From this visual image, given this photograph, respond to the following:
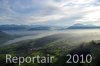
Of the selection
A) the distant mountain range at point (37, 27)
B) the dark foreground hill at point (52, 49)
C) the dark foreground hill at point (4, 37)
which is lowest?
the dark foreground hill at point (52, 49)

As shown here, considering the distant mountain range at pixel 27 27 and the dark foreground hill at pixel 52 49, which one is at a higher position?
the distant mountain range at pixel 27 27

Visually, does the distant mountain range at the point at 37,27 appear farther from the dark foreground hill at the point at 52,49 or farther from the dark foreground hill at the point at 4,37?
the dark foreground hill at the point at 52,49

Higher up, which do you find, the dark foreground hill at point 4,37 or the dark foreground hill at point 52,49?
the dark foreground hill at point 4,37

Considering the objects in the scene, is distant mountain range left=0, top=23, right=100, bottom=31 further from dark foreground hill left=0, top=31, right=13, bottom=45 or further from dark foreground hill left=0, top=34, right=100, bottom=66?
dark foreground hill left=0, top=34, right=100, bottom=66

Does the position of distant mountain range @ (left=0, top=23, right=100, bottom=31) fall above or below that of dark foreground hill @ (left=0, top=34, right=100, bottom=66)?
above

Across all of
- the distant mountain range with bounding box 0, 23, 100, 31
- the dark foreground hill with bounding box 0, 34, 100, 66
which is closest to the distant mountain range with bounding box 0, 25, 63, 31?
the distant mountain range with bounding box 0, 23, 100, 31

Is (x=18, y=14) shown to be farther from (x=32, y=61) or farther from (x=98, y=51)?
(x=98, y=51)

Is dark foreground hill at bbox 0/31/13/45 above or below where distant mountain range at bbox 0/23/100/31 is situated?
below

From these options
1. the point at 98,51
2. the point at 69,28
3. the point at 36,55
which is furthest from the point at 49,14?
the point at 98,51

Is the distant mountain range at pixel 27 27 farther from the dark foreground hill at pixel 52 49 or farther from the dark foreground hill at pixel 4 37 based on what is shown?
the dark foreground hill at pixel 52 49

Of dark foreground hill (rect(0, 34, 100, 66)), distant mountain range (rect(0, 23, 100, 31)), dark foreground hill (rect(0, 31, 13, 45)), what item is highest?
distant mountain range (rect(0, 23, 100, 31))

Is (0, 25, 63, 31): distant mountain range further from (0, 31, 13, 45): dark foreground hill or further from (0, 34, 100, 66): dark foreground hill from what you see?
(0, 34, 100, 66): dark foreground hill

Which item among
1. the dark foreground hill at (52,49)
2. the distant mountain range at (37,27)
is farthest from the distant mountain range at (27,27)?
the dark foreground hill at (52,49)
